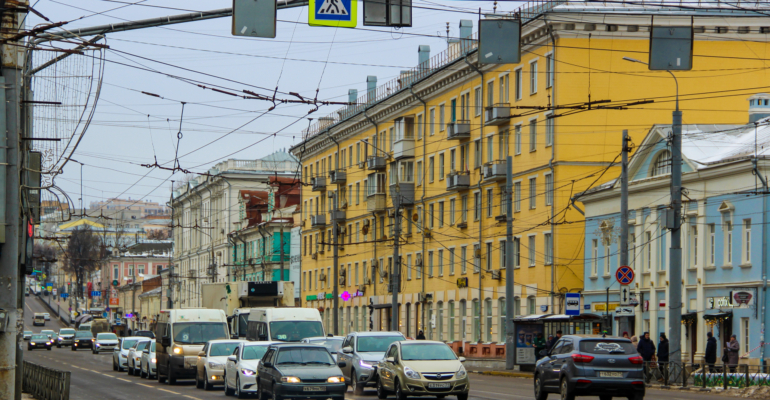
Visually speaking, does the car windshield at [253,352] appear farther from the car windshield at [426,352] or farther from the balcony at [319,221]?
the balcony at [319,221]

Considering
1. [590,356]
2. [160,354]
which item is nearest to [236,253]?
[160,354]

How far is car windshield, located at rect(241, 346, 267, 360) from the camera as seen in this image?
91.7 feet

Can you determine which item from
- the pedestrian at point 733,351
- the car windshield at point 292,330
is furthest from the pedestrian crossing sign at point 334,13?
the pedestrian at point 733,351

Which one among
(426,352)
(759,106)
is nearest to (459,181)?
(759,106)

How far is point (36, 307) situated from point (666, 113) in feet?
420

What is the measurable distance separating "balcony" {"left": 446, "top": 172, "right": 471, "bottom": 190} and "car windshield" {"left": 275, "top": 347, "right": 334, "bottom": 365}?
3509 centimetres

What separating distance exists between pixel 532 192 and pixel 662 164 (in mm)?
10198

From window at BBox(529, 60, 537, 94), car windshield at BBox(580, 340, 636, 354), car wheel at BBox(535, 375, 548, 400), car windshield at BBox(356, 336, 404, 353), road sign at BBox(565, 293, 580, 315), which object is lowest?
car wheel at BBox(535, 375, 548, 400)

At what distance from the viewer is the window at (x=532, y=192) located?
53250mm

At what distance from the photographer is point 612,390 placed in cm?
2262

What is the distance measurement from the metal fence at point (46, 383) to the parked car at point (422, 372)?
6653mm

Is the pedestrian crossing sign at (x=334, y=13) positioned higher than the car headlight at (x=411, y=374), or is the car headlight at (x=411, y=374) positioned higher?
the pedestrian crossing sign at (x=334, y=13)

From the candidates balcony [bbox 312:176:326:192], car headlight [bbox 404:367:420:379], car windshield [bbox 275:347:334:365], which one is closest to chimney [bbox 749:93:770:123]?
car headlight [bbox 404:367:420:379]

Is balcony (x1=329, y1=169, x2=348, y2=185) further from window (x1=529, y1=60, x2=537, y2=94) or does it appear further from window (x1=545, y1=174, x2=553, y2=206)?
window (x1=545, y1=174, x2=553, y2=206)
